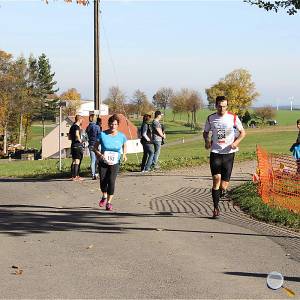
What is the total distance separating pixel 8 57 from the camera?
7825 centimetres

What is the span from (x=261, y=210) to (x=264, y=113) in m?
117

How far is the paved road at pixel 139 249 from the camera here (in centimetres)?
533

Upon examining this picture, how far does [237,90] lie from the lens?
334 feet

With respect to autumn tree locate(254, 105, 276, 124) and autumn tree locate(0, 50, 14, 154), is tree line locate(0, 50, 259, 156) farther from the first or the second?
autumn tree locate(254, 105, 276, 124)

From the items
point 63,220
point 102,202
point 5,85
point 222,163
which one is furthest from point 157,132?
point 5,85

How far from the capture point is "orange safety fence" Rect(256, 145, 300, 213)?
10.3 metres

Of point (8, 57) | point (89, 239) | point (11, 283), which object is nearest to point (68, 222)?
point (89, 239)

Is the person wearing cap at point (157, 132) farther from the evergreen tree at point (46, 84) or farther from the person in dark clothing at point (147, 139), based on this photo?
the evergreen tree at point (46, 84)

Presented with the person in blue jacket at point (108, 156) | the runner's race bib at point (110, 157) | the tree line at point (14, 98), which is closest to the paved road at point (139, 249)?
the person in blue jacket at point (108, 156)

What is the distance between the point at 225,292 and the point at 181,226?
11.0ft

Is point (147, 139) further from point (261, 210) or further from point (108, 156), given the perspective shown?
point (261, 210)

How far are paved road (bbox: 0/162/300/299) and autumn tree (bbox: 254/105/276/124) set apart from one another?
112348 mm

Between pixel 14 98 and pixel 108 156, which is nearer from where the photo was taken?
pixel 108 156

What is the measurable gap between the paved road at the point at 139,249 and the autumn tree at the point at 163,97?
121679 mm
